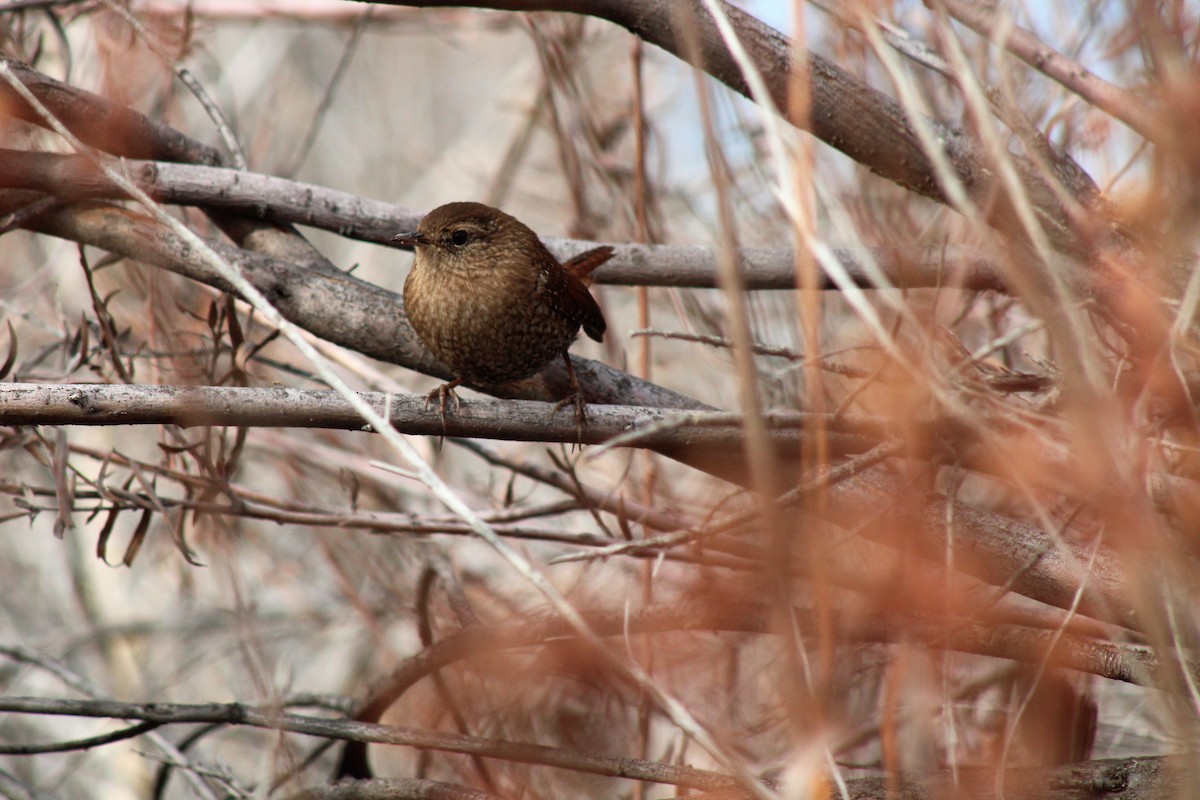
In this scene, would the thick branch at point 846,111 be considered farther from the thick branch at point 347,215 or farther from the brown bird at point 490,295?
the brown bird at point 490,295

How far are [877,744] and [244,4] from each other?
467 cm

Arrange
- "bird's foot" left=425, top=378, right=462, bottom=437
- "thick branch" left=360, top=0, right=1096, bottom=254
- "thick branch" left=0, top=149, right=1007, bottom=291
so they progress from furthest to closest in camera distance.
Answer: "thick branch" left=0, top=149, right=1007, bottom=291
"thick branch" left=360, top=0, right=1096, bottom=254
"bird's foot" left=425, top=378, right=462, bottom=437

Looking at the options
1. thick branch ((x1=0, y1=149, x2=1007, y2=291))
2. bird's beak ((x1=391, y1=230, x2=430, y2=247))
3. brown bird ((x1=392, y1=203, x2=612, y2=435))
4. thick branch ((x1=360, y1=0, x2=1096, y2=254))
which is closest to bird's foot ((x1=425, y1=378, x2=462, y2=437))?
brown bird ((x1=392, y1=203, x2=612, y2=435))

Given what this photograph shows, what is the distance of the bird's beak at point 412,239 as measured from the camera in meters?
2.97

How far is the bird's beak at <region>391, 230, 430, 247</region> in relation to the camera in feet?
9.74

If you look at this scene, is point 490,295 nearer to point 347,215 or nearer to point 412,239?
point 412,239

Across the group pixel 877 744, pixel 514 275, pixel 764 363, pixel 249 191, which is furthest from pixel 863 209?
pixel 249 191

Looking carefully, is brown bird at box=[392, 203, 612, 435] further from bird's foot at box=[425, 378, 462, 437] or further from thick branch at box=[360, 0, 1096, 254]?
thick branch at box=[360, 0, 1096, 254]

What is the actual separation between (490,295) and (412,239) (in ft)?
0.88

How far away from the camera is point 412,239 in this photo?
2980 mm

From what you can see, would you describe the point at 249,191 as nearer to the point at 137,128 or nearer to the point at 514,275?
the point at 137,128

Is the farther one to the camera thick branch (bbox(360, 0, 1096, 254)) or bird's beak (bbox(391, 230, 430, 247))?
bird's beak (bbox(391, 230, 430, 247))

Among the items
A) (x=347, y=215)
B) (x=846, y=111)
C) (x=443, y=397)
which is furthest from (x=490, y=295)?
(x=846, y=111)

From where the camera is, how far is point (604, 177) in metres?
4.11
